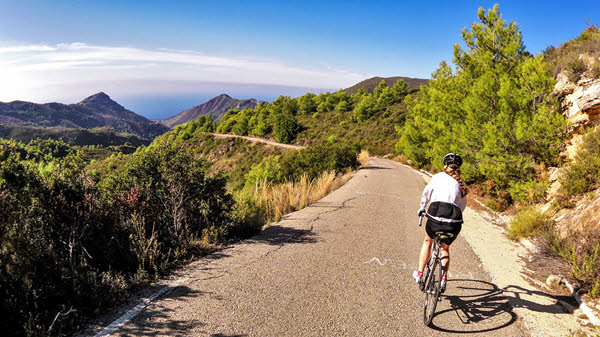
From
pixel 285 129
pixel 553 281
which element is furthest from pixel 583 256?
pixel 285 129

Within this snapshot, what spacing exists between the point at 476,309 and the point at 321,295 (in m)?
2.00

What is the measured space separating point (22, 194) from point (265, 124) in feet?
232

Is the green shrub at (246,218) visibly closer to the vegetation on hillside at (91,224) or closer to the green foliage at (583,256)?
the vegetation on hillside at (91,224)

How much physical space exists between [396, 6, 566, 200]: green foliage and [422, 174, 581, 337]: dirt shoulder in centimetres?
268

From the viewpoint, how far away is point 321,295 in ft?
12.6

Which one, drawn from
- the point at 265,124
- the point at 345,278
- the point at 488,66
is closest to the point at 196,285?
the point at 345,278

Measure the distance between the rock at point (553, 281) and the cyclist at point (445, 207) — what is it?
2.45 m

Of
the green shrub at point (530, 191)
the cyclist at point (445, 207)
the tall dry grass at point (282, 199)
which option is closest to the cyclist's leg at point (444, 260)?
the cyclist at point (445, 207)

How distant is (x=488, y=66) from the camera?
41.0ft

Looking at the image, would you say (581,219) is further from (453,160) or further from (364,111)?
(364,111)

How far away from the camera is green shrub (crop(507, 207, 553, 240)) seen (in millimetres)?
6780

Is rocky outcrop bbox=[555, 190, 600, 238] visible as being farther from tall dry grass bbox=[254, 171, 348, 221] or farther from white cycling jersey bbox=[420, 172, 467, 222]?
tall dry grass bbox=[254, 171, 348, 221]

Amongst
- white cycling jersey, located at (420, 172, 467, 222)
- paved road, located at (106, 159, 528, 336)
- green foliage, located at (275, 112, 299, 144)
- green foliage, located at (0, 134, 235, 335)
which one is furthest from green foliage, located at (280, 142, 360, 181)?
green foliage, located at (275, 112, 299, 144)

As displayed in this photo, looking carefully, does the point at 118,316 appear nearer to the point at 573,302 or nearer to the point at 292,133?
the point at 573,302
